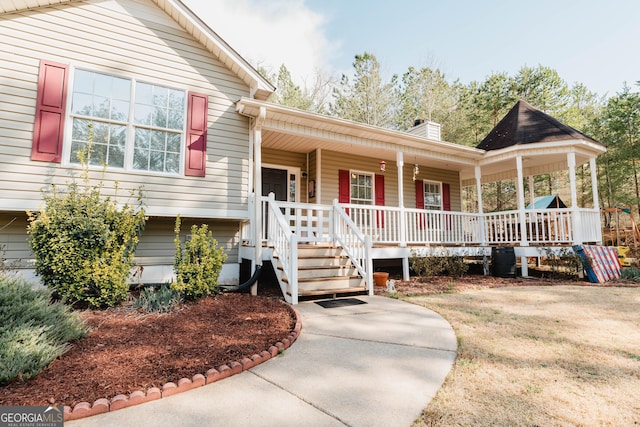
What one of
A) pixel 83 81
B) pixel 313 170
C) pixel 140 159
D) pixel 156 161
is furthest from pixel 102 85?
pixel 313 170

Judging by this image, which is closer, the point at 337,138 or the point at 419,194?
the point at 337,138

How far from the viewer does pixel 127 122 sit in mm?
5578

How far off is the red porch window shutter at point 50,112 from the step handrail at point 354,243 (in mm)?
4905

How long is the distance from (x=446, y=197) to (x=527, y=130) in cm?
322

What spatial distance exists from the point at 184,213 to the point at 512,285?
6990 millimetres

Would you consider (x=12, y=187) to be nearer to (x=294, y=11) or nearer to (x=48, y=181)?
(x=48, y=181)

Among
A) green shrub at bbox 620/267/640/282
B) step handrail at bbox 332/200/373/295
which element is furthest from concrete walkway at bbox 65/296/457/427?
green shrub at bbox 620/267/640/282

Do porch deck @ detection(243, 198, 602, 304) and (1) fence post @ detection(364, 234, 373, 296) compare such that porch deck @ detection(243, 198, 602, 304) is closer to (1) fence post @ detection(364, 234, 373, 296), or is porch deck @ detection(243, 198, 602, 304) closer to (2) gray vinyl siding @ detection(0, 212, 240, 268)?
(1) fence post @ detection(364, 234, 373, 296)

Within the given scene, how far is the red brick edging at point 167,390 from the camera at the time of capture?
6.38ft

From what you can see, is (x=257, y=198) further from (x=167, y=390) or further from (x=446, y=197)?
(x=446, y=197)

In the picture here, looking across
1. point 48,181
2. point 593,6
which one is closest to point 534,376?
point 48,181

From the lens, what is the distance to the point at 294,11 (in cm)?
1900

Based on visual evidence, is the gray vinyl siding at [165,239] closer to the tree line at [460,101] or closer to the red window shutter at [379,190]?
the red window shutter at [379,190]

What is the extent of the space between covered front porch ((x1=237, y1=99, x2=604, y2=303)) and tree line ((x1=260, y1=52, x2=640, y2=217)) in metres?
10.6
